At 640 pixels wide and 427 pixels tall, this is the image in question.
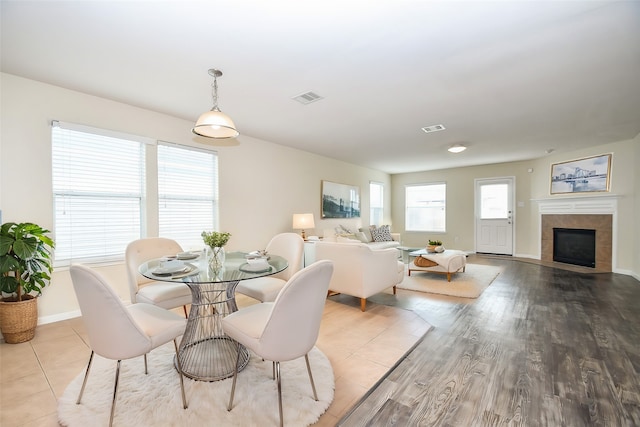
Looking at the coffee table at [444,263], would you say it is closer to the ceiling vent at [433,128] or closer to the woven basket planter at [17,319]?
the ceiling vent at [433,128]

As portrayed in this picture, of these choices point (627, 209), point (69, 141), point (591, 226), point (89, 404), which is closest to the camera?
point (89, 404)

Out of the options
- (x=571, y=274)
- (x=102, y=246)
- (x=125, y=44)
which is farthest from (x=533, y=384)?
(x=571, y=274)

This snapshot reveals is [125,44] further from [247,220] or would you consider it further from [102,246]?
[247,220]

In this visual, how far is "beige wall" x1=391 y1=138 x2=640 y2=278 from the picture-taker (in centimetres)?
509

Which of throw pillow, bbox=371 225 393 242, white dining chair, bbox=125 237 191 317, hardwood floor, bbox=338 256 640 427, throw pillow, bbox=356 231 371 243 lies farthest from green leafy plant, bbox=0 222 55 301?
throw pillow, bbox=371 225 393 242

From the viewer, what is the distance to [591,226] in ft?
18.4

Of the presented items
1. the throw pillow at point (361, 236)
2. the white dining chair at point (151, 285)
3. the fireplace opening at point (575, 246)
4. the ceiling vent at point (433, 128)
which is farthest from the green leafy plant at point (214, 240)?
the fireplace opening at point (575, 246)

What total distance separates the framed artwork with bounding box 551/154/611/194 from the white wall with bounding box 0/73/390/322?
553 centimetres

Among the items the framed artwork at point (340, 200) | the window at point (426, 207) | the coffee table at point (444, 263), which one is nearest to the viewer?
the coffee table at point (444, 263)

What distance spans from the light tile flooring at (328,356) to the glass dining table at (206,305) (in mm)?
730

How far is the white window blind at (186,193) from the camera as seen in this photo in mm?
3725

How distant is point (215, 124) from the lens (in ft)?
7.36

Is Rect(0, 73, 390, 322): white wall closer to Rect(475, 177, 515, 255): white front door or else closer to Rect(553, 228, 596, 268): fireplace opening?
Rect(475, 177, 515, 255): white front door

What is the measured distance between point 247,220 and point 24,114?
109 inches
